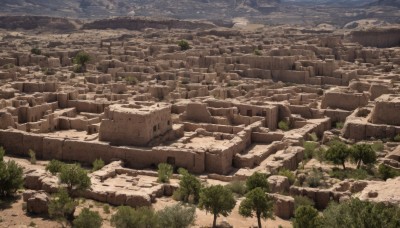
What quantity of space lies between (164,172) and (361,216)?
1160cm

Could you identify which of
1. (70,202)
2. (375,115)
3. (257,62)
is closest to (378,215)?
(70,202)

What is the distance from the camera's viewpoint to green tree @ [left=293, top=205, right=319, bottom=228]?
56.9 feet

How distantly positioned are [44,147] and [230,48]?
151 ft

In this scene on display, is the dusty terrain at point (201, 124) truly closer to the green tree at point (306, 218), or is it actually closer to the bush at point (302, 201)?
the bush at point (302, 201)

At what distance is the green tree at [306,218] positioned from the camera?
56.9ft

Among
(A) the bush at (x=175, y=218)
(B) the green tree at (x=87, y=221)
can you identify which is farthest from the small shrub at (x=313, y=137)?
(B) the green tree at (x=87, y=221)

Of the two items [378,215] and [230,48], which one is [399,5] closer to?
[230,48]

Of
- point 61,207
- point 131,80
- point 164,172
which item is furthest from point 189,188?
point 131,80

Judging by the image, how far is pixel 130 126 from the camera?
1137 inches

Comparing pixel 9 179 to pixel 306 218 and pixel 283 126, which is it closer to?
pixel 306 218

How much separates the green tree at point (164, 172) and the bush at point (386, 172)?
929 cm

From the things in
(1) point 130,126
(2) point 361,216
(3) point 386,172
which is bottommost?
(3) point 386,172

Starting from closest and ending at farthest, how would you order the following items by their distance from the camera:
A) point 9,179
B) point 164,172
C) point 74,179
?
point 74,179
point 9,179
point 164,172

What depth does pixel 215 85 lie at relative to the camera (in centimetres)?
4825
